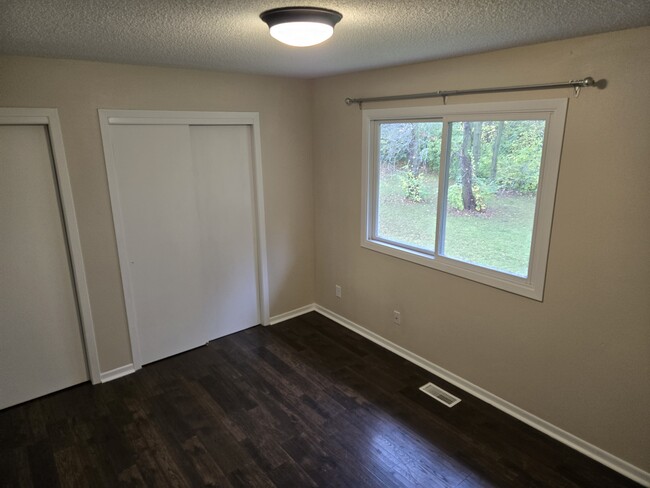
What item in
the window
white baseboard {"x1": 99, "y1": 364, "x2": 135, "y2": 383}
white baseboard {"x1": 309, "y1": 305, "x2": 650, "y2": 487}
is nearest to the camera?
white baseboard {"x1": 309, "y1": 305, "x2": 650, "y2": 487}

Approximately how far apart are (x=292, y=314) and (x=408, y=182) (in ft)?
6.32

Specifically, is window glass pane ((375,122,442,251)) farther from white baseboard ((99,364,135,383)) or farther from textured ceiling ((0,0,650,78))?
white baseboard ((99,364,135,383))

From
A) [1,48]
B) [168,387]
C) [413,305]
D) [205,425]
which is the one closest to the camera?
[1,48]

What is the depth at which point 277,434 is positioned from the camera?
8.80ft

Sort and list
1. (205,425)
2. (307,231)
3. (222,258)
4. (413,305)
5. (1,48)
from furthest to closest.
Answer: (307,231)
(222,258)
(413,305)
(205,425)
(1,48)

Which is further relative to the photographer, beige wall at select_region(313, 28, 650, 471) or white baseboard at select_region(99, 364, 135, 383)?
white baseboard at select_region(99, 364, 135, 383)

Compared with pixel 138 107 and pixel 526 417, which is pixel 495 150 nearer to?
pixel 526 417

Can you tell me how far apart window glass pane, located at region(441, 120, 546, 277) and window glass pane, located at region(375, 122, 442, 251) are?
0.60 feet

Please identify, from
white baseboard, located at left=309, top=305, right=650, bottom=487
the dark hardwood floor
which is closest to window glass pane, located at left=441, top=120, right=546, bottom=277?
white baseboard, located at left=309, top=305, right=650, bottom=487

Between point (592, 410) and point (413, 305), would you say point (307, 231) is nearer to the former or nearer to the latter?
point (413, 305)

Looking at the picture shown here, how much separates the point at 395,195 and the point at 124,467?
2741mm

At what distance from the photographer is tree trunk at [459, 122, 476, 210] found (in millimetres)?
2836

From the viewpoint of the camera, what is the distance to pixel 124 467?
2.43 metres

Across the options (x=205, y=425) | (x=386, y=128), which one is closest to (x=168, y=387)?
(x=205, y=425)
